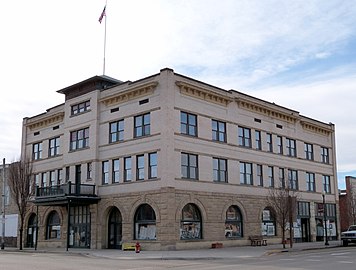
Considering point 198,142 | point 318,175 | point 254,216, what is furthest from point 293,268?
point 318,175

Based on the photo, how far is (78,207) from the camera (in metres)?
45.2

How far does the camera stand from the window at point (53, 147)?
5009cm

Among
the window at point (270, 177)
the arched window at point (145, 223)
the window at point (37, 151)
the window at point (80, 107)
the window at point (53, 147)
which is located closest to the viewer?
the arched window at point (145, 223)

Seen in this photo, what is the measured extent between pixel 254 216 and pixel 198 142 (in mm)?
9804

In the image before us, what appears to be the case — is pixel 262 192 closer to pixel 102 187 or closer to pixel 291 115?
pixel 291 115

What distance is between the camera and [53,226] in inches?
1898

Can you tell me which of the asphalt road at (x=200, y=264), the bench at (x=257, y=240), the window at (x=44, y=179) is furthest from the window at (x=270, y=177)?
the window at (x=44, y=179)

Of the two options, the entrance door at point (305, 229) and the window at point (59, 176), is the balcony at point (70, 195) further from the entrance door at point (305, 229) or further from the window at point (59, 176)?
the entrance door at point (305, 229)

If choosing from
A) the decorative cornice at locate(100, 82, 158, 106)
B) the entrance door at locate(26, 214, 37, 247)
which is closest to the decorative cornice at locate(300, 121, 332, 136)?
the decorative cornice at locate(100, 82, 158, 106)

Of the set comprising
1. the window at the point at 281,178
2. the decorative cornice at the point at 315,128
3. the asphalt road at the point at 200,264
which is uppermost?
the decorative cornice at the point at 315,128

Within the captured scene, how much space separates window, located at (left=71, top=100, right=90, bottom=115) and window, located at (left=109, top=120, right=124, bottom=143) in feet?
13.4

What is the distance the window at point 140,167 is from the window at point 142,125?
1.92 meters

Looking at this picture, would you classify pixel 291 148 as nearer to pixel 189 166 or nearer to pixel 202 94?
pixel 202 94

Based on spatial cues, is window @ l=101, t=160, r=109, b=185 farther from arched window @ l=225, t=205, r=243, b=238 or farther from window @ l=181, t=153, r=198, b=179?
arched window @ l=225, t=205, r=243, b=238
